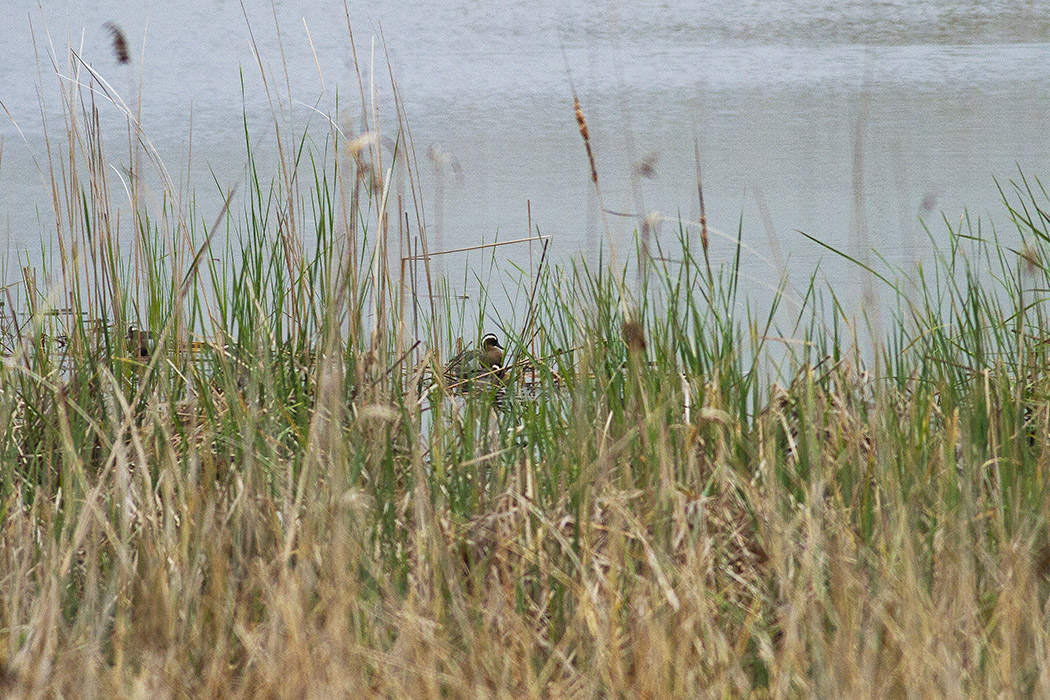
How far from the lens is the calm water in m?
3.49

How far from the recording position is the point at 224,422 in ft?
5.37

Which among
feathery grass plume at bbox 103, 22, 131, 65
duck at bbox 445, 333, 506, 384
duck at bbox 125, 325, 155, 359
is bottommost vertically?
duck at bbox 445, 333, 506, 384

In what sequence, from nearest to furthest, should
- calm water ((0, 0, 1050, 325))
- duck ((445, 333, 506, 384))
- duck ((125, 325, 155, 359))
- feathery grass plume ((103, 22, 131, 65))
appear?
feathery grass plume ((103, 22, 131, 65)) → duck ((125, 325, 155, 359)) → duck ((445, 333, 506, 384)) → calm water ((0, 0, 1050, 325))

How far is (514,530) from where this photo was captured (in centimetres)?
141

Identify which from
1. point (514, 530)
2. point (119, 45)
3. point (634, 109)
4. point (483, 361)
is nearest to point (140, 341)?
point (119, 45)

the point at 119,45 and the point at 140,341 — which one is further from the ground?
the point at 119,45

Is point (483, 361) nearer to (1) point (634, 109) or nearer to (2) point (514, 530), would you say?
(2) point (514, 530)

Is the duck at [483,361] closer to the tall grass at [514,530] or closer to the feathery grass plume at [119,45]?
the tall grass at [514,530]

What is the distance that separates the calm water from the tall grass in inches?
12.6

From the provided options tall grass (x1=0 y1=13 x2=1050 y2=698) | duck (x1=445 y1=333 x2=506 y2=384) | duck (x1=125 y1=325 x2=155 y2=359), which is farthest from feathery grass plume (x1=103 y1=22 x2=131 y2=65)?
duck (x1=445 y1=333 x2=506 y2=384)

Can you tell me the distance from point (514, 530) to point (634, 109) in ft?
14.6

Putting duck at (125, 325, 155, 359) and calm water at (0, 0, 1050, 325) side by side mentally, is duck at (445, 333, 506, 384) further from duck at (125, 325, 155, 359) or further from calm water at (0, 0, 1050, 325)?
duck at (125, 325, 155, 359)

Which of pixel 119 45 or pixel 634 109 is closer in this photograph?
pixel 119 45

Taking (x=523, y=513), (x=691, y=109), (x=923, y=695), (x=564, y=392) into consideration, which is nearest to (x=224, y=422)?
(x=523, y=513)
